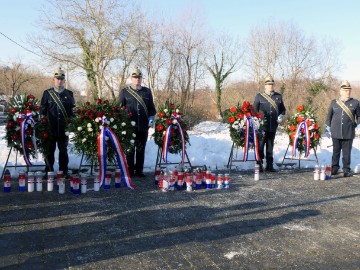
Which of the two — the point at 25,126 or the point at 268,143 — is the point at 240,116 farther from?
the point at 25,126

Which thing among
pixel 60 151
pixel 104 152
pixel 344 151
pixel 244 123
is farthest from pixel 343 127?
Result: pixel 60 151

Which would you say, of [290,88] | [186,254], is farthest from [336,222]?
[290,88]

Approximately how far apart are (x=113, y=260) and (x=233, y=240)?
1445mm

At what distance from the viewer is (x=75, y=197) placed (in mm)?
6379

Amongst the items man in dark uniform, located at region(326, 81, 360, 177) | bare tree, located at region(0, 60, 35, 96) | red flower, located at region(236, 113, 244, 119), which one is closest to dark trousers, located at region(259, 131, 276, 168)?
red flower, located at region(236, 113, 244, 119)

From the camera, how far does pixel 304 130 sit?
9023 millimetres

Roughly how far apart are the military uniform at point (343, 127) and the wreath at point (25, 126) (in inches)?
245

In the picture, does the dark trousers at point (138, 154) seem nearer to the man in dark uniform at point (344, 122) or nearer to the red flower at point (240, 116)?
the red flower at point (240, 116)

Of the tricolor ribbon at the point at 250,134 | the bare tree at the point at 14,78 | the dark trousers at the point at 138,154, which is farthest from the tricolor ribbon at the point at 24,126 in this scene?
the bare tree at the point at 14,78

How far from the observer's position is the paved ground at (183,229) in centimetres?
386

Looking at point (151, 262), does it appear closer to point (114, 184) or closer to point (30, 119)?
point (114, 184)

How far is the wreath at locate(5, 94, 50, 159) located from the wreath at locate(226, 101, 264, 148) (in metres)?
3.93

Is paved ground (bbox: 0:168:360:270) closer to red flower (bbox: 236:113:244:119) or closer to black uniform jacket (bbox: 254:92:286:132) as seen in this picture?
red flower (bbox: 236:113:244:119)

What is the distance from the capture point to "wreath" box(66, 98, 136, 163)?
694cm
